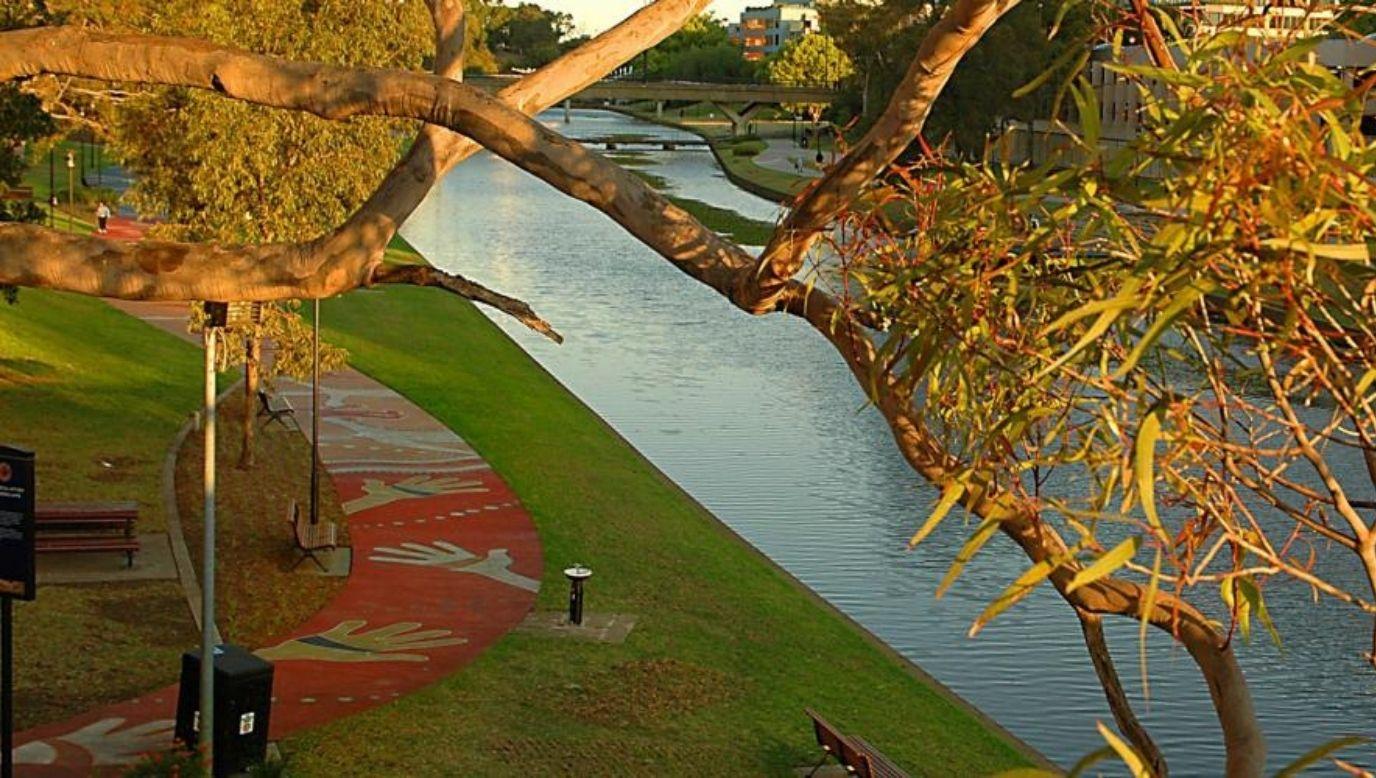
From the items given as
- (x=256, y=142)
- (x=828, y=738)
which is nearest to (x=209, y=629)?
(x=828, y=738)

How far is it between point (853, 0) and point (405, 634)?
79.5m

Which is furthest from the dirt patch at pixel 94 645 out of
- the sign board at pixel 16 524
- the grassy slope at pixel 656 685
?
the sign board at pixel 16 524

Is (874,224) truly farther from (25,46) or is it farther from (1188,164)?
(25,46)

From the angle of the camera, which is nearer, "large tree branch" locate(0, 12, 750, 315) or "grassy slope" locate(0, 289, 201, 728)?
"large tree branch" locate(0, 12, 750, 315)

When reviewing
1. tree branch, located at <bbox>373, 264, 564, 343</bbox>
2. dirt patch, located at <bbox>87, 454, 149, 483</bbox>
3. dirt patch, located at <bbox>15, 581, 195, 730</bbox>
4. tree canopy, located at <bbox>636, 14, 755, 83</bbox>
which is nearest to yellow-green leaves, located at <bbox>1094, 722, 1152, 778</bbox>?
tree branch, located at <bbox>373, 264, 564, 343</bbox>

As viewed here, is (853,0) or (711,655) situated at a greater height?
(853,0)

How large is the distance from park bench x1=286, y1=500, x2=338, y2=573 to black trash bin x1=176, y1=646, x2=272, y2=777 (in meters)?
6.02

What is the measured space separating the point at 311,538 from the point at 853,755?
8.30m

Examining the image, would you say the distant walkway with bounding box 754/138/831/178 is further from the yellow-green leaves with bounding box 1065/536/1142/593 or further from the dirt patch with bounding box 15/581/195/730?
the yellow-green leaves with bounding box 1065/536/1142/593

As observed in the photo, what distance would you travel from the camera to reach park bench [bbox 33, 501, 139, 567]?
755 inches

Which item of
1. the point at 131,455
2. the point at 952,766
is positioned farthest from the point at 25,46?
the point at 131,455

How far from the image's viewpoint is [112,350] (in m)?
31.0

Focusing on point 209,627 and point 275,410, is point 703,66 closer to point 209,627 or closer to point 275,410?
point 275,410

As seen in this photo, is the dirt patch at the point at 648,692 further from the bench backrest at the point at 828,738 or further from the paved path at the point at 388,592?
the bench backrest at the point at 828,738
